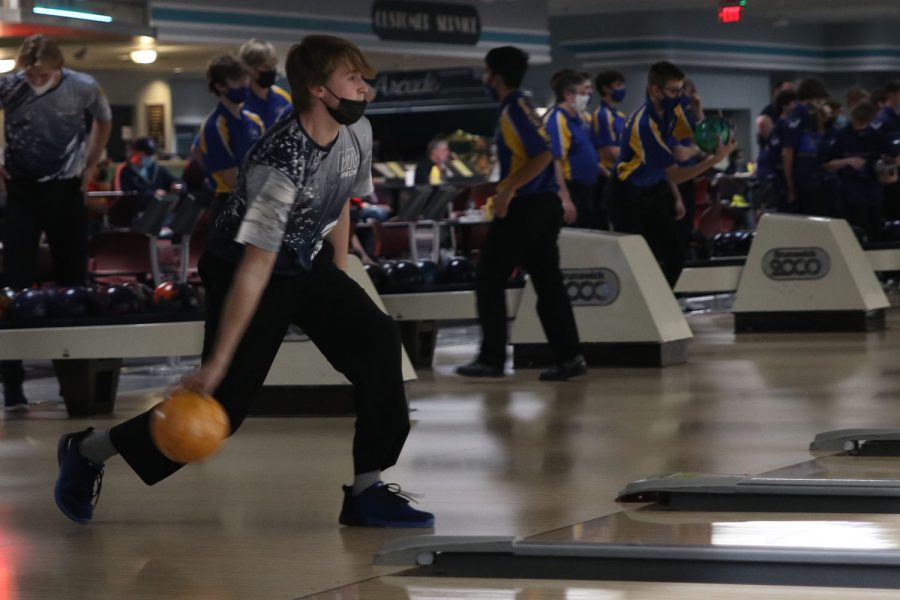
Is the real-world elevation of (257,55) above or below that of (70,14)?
below

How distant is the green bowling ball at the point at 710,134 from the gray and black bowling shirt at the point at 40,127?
288 centimetres

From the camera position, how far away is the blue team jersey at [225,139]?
655 centimetres

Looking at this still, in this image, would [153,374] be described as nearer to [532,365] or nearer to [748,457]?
[532,365]

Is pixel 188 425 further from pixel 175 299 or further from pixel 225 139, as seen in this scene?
pixel 225 139

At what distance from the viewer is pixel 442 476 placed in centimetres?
449

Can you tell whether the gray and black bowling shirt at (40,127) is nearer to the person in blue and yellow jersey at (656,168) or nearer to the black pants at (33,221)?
the black pants at (33,221)

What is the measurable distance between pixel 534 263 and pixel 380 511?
3.24 m

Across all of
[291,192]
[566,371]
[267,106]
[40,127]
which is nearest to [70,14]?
[40,127]

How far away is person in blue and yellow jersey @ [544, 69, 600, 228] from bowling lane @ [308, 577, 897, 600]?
628 cm

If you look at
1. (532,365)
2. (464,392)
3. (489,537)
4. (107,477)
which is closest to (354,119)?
(489,537)

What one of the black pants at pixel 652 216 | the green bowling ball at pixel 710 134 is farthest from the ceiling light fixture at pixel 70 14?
the green bowling ball at pixel 710 134

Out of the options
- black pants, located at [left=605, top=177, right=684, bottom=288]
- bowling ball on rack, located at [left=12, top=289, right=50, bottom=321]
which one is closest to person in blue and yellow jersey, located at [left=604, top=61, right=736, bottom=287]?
black pants, located at [left=605, top=177, right=684, bottom=288]

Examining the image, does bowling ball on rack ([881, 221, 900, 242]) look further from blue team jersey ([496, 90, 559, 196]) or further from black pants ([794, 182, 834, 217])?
blue team jersey ([496, 90, 559, 196])

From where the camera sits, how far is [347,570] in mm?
3256
